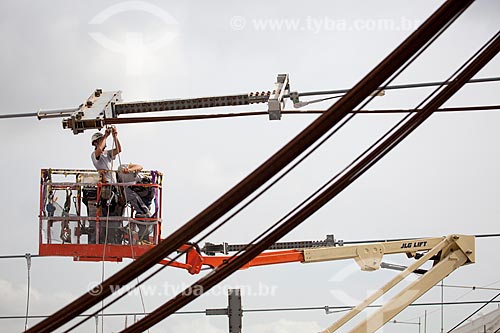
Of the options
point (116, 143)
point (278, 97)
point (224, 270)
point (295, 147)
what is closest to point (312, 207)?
point (224, 270)

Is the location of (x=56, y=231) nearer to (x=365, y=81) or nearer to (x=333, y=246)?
(x=333, y=246)

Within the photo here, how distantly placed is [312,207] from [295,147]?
0.80 metres

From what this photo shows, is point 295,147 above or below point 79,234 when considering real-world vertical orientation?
below

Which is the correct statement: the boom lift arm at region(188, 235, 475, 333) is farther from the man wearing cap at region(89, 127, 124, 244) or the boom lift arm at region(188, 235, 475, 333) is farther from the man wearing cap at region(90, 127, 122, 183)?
the man wearing cap at region(90, 127, 122, 183)

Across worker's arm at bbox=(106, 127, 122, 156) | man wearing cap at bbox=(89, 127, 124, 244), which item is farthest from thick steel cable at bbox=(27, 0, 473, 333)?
man wearing cap at bbox=(89, 127, 124, 244)

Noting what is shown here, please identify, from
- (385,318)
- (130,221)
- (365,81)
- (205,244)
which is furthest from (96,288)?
(205,244)

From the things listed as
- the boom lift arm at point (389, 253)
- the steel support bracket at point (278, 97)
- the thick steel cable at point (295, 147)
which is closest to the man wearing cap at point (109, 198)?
the boom lift arm at point (389, 253)

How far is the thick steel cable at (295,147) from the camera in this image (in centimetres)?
439

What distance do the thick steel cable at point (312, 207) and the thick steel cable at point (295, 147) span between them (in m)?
0.37

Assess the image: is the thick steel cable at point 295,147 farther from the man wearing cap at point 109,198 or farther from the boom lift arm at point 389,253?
the boom lift arm at point 389,253

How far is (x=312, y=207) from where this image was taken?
5.20m

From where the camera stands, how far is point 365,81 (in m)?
4.43

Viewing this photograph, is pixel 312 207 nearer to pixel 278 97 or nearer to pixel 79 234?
pixel 278 97

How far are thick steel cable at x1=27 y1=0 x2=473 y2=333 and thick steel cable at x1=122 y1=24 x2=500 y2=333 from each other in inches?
14.5
